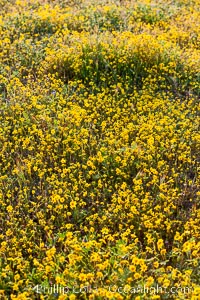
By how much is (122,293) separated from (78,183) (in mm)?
1628

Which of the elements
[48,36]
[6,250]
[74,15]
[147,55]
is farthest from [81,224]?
[74,15]

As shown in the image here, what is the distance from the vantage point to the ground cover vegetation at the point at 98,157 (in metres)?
3.82

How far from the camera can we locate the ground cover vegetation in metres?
3.82

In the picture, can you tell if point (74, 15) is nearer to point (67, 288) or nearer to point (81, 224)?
point (81, 224)

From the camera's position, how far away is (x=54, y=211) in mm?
4578

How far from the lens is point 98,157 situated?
521 cm

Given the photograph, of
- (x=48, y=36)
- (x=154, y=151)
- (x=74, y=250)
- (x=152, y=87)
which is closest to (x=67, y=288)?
(x=74, y=250)

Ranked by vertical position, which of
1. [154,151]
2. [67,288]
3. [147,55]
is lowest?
[67,288]

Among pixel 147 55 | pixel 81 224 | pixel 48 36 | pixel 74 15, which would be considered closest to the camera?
pixel 81 224

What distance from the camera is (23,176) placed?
4977 millimetres

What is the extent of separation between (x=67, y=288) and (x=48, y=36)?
5.61 meters

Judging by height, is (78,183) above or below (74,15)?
below

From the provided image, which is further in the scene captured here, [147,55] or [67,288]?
[147,55]

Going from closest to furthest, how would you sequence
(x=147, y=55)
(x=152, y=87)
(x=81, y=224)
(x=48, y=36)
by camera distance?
(x=81, y=224)
(x=152, y=87)
(x=147, y=55)
(x=48, y=36)
